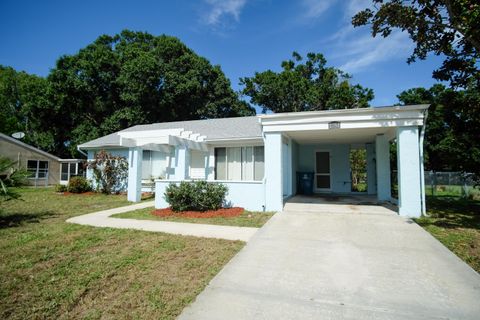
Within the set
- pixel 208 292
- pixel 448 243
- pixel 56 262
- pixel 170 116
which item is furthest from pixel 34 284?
pixel 170 116

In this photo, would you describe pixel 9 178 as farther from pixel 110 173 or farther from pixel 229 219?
pixel 110 173

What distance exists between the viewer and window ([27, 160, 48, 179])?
75.8 ft

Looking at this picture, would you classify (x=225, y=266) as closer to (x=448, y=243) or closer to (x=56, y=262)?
(x=56, y=262)

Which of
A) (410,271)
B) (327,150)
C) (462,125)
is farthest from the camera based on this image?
(327,150)

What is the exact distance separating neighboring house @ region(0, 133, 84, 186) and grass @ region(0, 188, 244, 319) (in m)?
20.8

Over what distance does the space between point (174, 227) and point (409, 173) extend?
7.39 metres

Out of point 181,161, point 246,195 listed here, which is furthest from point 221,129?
point 246,195

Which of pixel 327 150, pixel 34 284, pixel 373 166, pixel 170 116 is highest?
pixel 170 116

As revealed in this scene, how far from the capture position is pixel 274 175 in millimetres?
8844

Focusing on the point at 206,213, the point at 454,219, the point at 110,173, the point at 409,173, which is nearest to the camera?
the point at 454,219

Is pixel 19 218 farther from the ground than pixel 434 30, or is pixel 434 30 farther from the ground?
pixel 434 30

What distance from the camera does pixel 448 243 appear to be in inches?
206

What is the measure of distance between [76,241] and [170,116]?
25020 mm

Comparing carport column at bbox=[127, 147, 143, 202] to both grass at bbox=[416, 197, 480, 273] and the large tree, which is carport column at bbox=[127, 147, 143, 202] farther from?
the large tree
